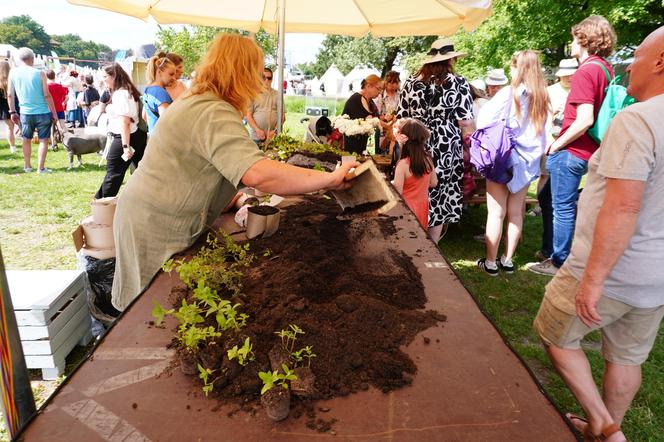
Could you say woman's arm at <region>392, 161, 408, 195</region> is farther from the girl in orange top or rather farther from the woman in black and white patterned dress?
the woman in black and white patterned dress

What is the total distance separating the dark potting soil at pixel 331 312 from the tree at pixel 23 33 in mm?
76426

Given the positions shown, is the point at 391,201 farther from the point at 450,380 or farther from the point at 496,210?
the point at 496,210

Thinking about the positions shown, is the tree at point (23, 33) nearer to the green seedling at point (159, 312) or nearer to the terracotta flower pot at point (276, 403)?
the green seedling at point (159, 312)

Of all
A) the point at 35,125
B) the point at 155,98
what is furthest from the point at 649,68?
the point at 35,125

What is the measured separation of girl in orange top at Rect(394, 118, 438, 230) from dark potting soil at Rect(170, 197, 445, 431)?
1.50 meters

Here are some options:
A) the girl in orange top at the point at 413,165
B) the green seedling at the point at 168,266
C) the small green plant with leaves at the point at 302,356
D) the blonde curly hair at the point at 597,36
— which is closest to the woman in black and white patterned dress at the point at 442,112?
the girl in orange top at the point at 413,165

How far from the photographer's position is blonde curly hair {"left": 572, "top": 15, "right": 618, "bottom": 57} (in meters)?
3.49

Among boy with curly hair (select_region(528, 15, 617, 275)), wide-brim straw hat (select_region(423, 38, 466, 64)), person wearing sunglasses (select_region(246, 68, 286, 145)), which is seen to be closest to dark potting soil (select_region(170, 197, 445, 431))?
boy with curly hair (select_region(528, 15, 617, 275))

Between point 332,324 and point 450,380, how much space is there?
0.42 metres

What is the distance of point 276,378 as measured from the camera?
3.79ft

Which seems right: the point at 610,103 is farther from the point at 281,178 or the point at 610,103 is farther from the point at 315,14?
the point at 315,14

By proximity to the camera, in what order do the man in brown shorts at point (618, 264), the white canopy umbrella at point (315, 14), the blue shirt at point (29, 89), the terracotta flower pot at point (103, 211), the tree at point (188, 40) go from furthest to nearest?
the tree at point (188, 40) → the blue shirt at point (29, 89) → the white canopy umbrella at point (315, 14) → the terracotta flower pot at point (103, 211) → the man in brown shorts at point (618, 264)

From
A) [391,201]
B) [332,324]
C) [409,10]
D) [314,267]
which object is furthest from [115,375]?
[409,10]

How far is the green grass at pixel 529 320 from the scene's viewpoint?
2705 mm
